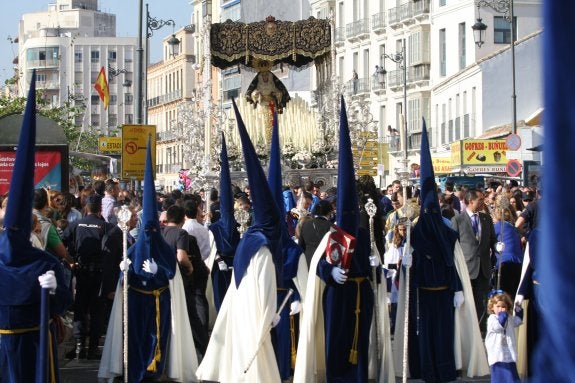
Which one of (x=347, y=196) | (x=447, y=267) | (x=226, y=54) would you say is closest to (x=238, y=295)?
(x=347, y=196)

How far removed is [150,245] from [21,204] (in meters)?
3.41

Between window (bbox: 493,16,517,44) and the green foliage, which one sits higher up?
window (bbox: 493,16,517,44)

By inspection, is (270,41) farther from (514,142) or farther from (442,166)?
(442,166)

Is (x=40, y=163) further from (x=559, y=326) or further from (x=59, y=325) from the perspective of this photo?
(x=559, y=326)

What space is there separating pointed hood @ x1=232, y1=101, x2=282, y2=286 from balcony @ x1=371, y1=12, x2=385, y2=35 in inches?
1920

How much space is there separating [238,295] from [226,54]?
69.1 feet

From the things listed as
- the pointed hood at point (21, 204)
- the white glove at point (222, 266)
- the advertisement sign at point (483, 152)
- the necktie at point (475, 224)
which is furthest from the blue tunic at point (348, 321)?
the advertisement sign at point (483, 152)

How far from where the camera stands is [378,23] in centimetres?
5784

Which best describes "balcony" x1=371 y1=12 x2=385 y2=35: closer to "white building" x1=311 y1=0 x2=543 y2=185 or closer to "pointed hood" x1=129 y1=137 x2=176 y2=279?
"white building" x1=311 y1=0 x2=543 y2=185

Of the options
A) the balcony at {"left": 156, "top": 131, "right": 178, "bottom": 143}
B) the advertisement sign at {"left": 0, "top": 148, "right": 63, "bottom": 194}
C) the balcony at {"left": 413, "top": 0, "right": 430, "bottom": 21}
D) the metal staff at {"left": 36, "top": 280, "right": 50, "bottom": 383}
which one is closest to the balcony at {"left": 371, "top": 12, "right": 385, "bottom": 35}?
the balcony at {"left": 413, "top": 0, "right": 430, "bottom": 21}

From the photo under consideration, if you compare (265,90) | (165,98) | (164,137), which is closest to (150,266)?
(265,90)

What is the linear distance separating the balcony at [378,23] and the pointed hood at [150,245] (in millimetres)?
47376

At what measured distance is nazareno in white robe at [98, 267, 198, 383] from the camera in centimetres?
1107

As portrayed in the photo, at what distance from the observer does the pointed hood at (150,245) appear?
10859mm
